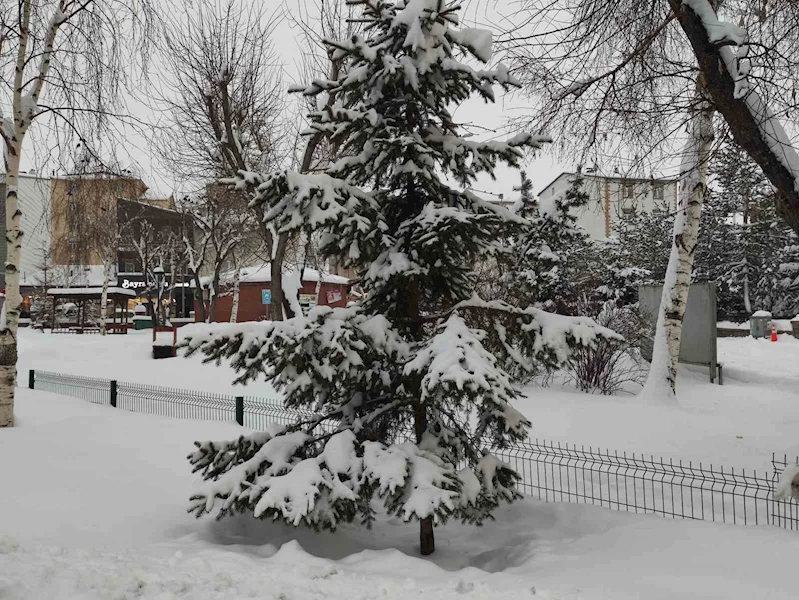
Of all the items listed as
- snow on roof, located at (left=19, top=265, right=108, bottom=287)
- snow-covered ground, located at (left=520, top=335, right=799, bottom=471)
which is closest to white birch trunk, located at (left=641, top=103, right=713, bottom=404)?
snow-covered ground, located at (left=520, top=335, right=799, bottom=471)

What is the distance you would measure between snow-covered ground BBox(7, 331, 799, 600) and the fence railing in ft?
1.87

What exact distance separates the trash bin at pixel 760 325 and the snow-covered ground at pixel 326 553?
25430 mm

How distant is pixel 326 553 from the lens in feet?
16.1

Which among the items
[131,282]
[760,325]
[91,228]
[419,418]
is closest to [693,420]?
[419,418]

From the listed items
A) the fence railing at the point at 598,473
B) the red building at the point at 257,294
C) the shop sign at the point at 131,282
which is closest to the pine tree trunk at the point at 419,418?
the fence railing at the point at 598,473

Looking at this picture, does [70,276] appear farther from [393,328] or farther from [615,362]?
[393,328]

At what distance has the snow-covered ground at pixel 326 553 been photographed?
3.50 metres

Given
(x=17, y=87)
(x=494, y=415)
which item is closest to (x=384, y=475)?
(x=494, y=415)

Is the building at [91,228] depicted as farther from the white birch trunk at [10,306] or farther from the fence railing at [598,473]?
the fence railing at [598,473]

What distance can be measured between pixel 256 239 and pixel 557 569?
3177cm

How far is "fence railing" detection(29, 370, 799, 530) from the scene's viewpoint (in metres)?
5.97

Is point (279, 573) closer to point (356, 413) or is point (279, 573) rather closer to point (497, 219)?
point (356, 413)

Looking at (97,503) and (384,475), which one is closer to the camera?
(384,475)

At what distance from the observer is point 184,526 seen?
529cm
